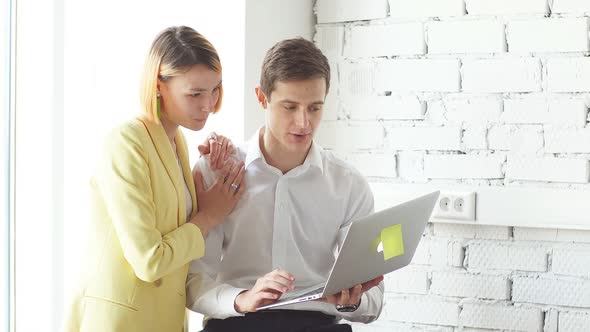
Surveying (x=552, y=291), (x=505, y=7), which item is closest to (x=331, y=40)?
(x=505, y=7)

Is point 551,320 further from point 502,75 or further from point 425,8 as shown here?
point 425,8

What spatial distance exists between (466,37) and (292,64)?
0.74 metres

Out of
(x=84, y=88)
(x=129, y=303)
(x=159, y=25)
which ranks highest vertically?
(x=159, y=25)

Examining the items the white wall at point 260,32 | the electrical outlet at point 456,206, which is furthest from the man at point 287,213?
the electrical outlet at point 456,206

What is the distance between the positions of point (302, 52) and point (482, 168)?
0.76 m

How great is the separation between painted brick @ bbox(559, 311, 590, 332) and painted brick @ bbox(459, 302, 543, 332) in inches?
2.1

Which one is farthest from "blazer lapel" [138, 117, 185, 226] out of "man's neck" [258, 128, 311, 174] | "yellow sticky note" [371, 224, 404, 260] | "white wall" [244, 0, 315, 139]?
"white wall" [244, 0, 315, 139]

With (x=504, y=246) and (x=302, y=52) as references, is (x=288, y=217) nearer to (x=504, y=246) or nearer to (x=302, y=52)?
(x=302, y=52)

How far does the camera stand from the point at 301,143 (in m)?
1.60

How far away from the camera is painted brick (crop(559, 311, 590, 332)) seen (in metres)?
2.03

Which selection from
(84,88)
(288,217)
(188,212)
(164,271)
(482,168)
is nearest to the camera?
(164,271)

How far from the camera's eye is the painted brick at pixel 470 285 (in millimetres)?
2104

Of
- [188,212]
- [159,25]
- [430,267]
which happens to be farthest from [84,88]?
[430,267]

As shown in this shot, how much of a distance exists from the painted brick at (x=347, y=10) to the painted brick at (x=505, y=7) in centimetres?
25
